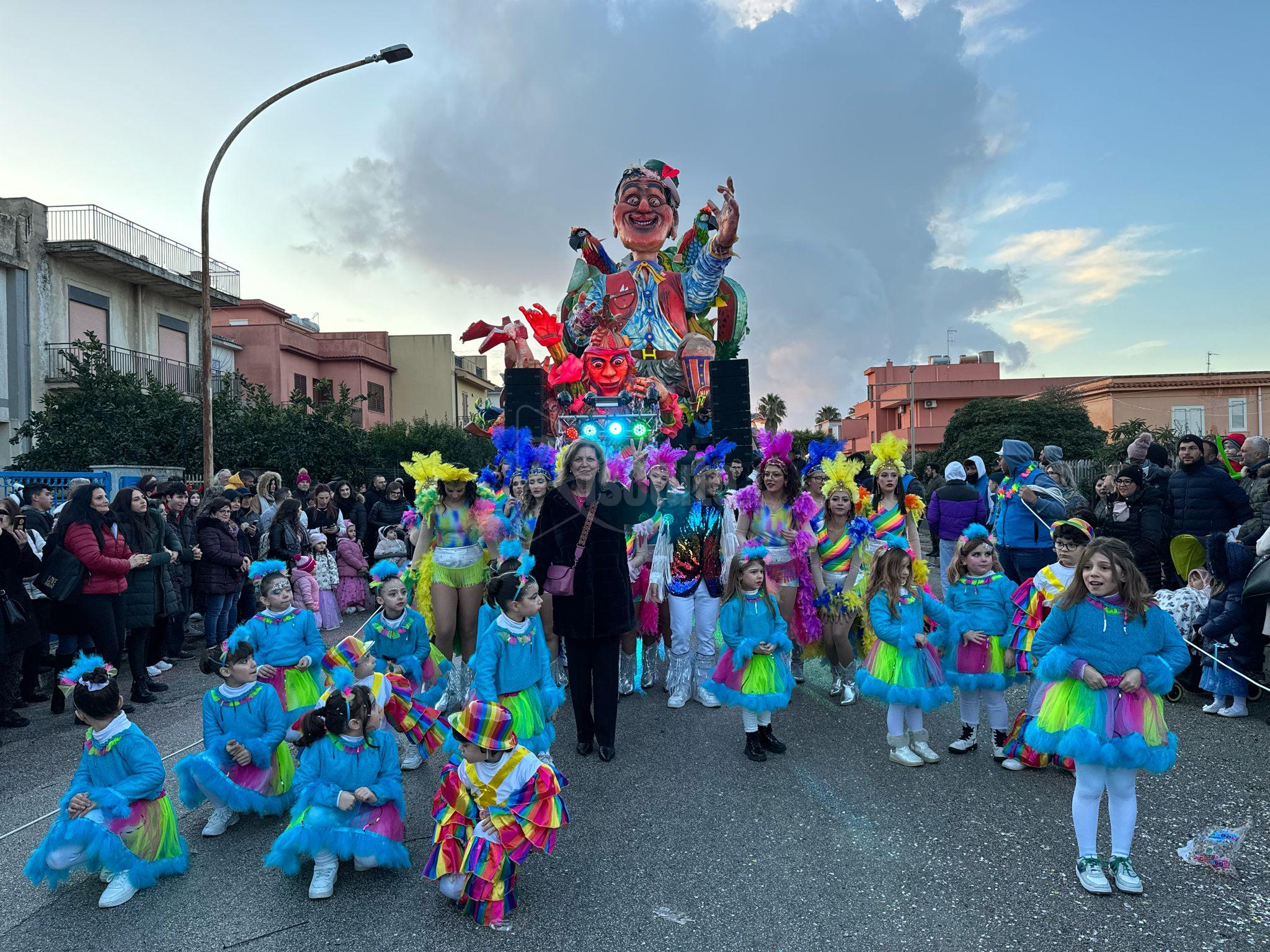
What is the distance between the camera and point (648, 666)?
647 cm

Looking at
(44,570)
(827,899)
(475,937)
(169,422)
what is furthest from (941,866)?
(169,422)

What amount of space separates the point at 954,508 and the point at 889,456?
270 centimetres

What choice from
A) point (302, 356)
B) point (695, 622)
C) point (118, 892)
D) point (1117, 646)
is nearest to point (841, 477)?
point (695, 622)

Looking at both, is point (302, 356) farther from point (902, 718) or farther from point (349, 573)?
point (902, 718)

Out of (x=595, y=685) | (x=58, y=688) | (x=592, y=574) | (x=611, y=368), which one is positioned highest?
(x=611, y=368)

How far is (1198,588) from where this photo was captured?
243 inches

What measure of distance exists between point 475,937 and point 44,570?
4.92 metres

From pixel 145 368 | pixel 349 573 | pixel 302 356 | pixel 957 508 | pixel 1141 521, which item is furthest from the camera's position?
pixel 302 356

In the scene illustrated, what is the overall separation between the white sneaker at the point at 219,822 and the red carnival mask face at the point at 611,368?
8.73 m

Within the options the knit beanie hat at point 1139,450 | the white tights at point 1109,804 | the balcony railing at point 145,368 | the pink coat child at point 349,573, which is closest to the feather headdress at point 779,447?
the white tights at point 1109,804

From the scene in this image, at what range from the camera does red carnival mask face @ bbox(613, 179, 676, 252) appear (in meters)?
12.6

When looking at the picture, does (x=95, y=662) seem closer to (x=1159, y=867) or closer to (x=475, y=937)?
(x=475, y=937)

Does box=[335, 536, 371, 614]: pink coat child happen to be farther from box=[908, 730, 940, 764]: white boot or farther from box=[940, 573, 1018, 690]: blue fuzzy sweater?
box=[940, 573, 1018, 690]: blue fuzzy sweater

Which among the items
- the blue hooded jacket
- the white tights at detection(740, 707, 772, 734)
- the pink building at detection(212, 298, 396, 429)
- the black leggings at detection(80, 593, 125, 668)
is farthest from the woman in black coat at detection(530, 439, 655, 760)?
the pink building at detection(212, 298, 396, 429)
